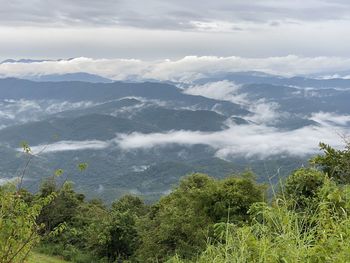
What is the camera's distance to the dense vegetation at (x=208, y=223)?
619 cm

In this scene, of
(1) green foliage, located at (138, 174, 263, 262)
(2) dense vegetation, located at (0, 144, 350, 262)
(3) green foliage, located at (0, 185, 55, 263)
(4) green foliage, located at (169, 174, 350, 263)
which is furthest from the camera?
(1) green foliage, located at (138, 174, 263, 262)

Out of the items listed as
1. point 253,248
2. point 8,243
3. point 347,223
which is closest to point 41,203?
point 8,243

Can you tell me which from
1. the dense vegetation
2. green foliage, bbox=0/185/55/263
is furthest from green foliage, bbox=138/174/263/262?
green foliage, bbox=0/185/55/263

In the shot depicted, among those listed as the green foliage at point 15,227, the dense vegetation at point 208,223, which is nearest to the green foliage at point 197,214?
the dense vegetation at point 208,223

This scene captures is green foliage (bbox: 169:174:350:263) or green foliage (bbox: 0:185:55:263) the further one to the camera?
green foliage (bbox: 0:185:55:263)

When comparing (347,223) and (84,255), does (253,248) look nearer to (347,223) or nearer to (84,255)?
(347,223)

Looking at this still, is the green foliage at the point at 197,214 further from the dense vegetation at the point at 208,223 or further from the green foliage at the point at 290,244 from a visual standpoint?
the green foliage at the point at 290,244

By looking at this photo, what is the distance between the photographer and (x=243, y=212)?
2305 cm

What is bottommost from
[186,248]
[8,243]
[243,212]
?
[186,248]

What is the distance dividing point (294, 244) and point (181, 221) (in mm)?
18161

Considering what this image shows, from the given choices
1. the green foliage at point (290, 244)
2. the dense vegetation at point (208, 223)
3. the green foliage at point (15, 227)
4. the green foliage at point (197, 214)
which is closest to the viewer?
the green foliage at point (290, 244)

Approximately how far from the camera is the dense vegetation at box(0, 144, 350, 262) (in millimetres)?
6191

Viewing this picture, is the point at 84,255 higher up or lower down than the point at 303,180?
lower down

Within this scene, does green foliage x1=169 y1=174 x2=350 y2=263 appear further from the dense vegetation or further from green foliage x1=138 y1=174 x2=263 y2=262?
green foliage x1=138 y1=174 x2=263 y2=262
